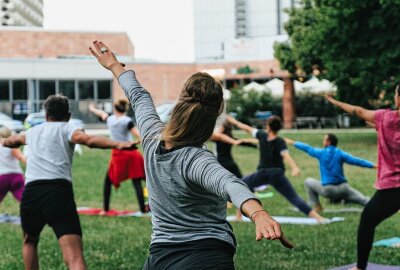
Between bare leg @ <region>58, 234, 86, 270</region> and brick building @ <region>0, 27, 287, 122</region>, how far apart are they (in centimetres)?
4608

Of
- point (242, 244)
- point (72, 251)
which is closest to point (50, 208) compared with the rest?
point (72, 251)

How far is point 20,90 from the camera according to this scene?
52250 millimetres

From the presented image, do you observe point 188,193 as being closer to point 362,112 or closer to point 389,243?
point 362,112

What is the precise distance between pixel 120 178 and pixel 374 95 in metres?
18.8

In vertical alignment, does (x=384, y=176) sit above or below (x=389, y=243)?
above

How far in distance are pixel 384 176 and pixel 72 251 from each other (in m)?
2.93

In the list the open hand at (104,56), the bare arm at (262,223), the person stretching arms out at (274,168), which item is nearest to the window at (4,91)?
the person stretching arms out at (274,168)

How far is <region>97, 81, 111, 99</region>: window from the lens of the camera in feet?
179

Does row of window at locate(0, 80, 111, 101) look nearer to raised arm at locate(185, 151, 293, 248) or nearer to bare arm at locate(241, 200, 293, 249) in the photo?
raised arm at locate(185, 151, 293, 248)

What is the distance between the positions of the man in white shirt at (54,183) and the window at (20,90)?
1853 inches

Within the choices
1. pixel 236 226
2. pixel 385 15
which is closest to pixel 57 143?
pixel 236 226

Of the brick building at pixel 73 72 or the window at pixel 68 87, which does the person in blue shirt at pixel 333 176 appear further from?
the window at pixel 68 87

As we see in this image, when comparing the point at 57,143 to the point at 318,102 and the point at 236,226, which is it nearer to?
the point at 236,226

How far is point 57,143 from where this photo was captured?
5977 millimetres
